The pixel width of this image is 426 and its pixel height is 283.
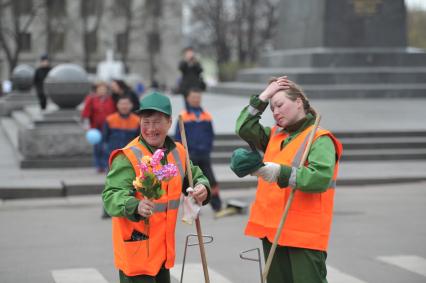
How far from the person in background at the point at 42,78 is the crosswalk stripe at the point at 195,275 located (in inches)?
644

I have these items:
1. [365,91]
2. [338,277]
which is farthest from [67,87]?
[365,91]

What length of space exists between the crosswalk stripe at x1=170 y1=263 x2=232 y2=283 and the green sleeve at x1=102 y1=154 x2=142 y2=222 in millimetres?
2921

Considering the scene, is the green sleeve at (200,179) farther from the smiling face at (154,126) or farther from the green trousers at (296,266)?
the green trousers at (296,266)

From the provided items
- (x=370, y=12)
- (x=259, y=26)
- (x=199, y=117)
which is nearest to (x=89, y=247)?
(x=199, y=117)

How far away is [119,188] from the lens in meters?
5.04

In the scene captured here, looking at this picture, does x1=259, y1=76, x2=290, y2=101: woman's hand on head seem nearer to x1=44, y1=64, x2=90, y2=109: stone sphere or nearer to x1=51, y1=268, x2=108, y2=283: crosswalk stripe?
x1=51, y1=268, x2=108, y2=283: crosswalk stripe

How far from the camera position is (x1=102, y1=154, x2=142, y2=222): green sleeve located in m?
4.87

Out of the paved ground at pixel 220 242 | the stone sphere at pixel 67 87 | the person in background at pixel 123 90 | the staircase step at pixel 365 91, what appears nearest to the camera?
the paved ground at pixel 220 242

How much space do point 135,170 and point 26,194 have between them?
8.83m

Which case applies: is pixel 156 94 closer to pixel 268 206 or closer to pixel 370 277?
pixel 268 206

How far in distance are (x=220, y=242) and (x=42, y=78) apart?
16285mm

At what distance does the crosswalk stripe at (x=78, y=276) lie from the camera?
7.92m

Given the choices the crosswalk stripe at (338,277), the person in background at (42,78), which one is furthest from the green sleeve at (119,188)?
the person in background at (42,78)

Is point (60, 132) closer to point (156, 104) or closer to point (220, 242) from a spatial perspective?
point (220, 242)
